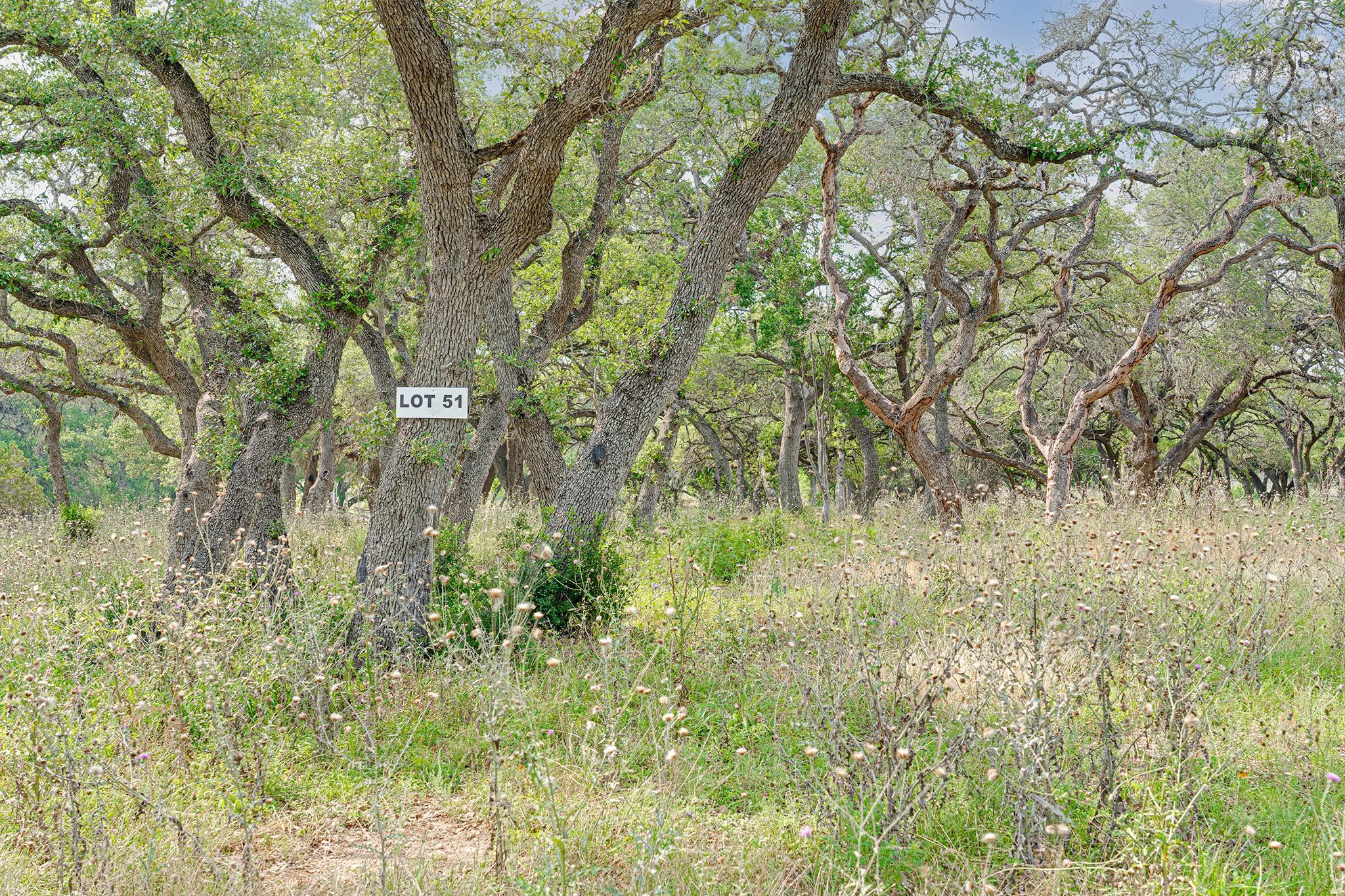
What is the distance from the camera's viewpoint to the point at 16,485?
2141cm

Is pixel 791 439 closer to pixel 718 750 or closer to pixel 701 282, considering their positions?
pixel 701 282

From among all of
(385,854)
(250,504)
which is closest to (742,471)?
(250,504)

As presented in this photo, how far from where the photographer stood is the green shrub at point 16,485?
20.4m

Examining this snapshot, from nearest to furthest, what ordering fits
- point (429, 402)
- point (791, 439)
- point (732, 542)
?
point (429, 402), point (732, 542), point (791, 439)

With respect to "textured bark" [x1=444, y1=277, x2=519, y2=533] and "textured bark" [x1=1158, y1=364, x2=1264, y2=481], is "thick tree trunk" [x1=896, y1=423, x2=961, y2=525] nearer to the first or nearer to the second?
"textured bark" [x1=444, y1=277, x2=519, y2=533]

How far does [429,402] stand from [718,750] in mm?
3141

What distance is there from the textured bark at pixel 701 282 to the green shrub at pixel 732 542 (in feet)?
4.44

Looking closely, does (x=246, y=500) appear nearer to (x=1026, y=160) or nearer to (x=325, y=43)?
(x=325, y=43)

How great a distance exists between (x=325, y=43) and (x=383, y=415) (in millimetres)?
4252

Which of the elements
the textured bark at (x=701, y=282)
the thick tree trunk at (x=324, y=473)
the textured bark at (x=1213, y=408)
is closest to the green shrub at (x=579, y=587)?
the textured bark at (x=701, y=282)

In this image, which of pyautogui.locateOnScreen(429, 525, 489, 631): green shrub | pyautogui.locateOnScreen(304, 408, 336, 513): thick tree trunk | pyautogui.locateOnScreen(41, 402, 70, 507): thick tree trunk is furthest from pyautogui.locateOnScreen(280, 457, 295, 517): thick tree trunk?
pyautogui.locateOnScreen(429, 525, 489, 631): green shrub

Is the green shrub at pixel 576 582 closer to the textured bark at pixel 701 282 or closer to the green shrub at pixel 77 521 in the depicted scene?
the textured bark at pixel 701 282

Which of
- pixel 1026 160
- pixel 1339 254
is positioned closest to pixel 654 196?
pixel 1026 160

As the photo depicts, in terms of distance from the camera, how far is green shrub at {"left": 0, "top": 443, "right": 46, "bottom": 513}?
66.9ft
